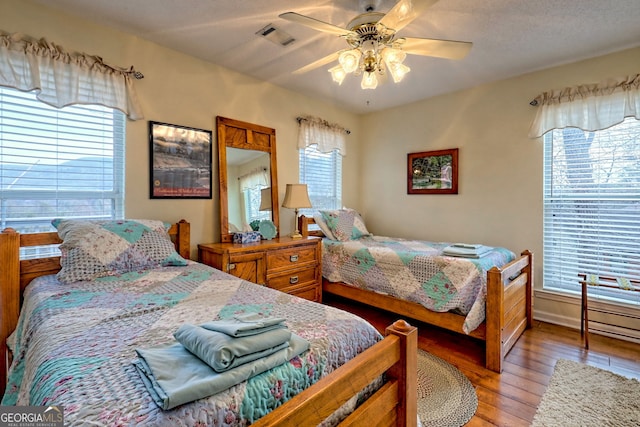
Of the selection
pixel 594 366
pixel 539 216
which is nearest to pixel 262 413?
pixel 594 366

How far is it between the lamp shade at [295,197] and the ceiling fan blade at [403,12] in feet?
6.15

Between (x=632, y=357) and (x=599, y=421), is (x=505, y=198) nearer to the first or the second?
(x=632, y=357)

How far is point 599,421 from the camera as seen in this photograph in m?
1.63

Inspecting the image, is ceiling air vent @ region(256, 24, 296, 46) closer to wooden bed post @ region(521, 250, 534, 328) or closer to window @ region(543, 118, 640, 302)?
window @ region(543, 118, 640, 302)

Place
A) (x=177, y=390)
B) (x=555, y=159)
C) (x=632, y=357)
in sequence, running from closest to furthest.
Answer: (x=177, y=390), (x=632, y=357), (x=555, y=159)

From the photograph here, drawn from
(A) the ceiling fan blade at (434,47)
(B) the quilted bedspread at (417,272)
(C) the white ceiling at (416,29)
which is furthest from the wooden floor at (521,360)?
(C) the white ceiling at (416,29)

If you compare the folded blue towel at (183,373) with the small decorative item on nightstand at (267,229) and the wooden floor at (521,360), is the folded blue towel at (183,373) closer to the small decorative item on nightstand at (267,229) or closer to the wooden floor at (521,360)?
the wooden floor at (521,360)

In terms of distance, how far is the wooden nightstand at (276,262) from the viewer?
2.53 m

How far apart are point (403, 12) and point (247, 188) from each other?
2111 mm

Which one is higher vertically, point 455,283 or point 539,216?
point 539,216

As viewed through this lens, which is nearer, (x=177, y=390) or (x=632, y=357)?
(x=177, y=390)

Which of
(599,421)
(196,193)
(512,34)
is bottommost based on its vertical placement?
(599,421)

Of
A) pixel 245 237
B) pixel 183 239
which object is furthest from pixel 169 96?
pixel 245 237

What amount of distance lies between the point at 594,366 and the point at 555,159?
73.1 inches
